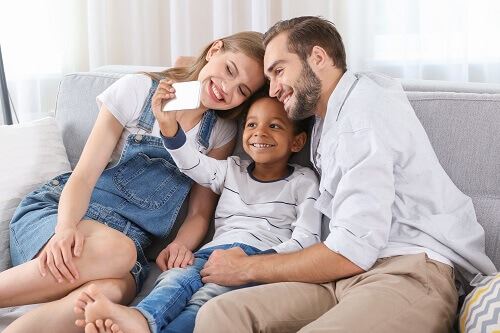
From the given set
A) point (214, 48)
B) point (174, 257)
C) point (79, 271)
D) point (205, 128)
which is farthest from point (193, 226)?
point (214, 48)

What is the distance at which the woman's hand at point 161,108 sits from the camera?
6.20 feet

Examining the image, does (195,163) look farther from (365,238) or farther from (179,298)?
(365,238)

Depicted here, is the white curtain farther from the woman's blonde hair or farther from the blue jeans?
the blue jeans

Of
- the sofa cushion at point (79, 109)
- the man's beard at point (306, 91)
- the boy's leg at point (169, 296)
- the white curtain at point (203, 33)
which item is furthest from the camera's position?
the white curtain at point (203, 33)

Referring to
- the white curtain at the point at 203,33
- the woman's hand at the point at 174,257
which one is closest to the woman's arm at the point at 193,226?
the woman's hand at the point at 174,257

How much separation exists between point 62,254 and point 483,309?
0.92 m

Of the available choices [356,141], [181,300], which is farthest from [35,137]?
[356,141]

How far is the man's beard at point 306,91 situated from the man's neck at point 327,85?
1cm

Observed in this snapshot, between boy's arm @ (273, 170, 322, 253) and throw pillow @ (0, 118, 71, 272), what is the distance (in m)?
0.70

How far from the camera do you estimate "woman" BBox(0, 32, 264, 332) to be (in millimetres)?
1820

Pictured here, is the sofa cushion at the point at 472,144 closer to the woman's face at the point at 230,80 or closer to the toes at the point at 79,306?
the woman's face at the point at 230,80

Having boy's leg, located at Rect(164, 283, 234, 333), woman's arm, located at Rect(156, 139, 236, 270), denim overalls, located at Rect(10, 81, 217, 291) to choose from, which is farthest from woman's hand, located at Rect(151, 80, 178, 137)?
boy's leg, located at Rect(164, 283, 234, 333)

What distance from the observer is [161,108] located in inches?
75.3

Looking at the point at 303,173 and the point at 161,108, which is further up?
the point at 161,108
